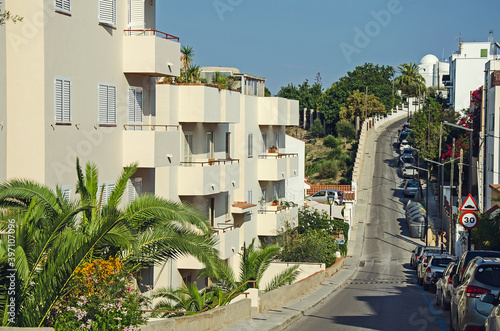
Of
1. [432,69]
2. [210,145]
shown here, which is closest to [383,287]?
[210,145]

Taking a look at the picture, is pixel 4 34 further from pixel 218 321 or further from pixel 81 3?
pixel 218 321

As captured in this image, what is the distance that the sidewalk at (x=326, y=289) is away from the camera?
18587 mm

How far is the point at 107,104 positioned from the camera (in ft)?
67.2

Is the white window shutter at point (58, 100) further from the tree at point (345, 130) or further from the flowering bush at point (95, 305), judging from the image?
the tree at point (345, 130)

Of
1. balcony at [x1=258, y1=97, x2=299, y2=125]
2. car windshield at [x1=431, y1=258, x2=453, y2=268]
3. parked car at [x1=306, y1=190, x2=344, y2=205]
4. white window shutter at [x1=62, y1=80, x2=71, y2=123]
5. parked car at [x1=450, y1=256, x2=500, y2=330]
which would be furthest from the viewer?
parked car at [x1=306, y1=190, x2=344, y2=205]

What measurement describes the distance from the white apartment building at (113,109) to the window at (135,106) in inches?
1.2

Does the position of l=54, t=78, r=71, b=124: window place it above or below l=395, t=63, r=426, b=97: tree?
below

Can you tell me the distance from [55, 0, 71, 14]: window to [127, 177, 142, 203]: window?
5920 millimetres

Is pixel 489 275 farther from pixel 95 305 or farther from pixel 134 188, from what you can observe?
pixel 134 188

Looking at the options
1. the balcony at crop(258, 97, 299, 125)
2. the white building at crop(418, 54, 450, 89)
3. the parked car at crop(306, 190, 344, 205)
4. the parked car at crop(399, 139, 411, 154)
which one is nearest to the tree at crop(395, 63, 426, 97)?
the white building at crop(418, 54, 450, 89)

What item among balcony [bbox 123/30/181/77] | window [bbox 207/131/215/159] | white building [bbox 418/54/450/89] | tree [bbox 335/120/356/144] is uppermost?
white building [bbox 418/54/450/89]

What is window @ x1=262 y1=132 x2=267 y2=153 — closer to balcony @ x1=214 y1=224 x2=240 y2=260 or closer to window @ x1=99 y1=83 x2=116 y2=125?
balcony @ x1=214 y1=224 x2=240 y2=260

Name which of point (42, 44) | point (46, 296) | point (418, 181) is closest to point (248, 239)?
point (42, 44)

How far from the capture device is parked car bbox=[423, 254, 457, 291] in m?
32.0
